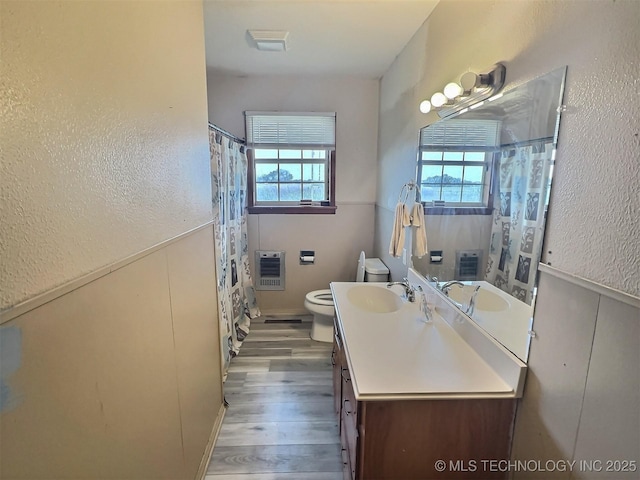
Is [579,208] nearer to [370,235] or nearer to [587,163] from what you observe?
[587,163]

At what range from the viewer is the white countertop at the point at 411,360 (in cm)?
108

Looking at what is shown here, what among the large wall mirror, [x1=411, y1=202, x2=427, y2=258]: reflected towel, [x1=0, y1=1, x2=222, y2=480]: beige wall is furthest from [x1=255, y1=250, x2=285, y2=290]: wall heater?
[x1=0, y1=1, x2=222, y2=480]: beige wall

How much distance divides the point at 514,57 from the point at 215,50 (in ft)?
7.15

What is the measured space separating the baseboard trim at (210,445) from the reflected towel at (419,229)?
158 cm

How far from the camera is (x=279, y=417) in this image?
2000 mm

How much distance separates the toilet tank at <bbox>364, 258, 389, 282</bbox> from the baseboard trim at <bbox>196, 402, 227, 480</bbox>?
1540 mm

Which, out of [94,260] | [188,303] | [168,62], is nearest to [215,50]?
[168,62]

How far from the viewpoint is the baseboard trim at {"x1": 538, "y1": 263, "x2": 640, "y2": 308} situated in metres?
0.70

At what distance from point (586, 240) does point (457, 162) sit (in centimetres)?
85

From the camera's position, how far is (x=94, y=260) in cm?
76

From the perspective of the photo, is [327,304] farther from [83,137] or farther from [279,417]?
[83,137]

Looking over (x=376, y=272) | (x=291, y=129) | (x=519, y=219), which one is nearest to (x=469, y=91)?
(x=519, y=219)

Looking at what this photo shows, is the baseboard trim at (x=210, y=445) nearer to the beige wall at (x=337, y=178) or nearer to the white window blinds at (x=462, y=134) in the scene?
the beige wall at (x=337, y=178)

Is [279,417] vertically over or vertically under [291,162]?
under
